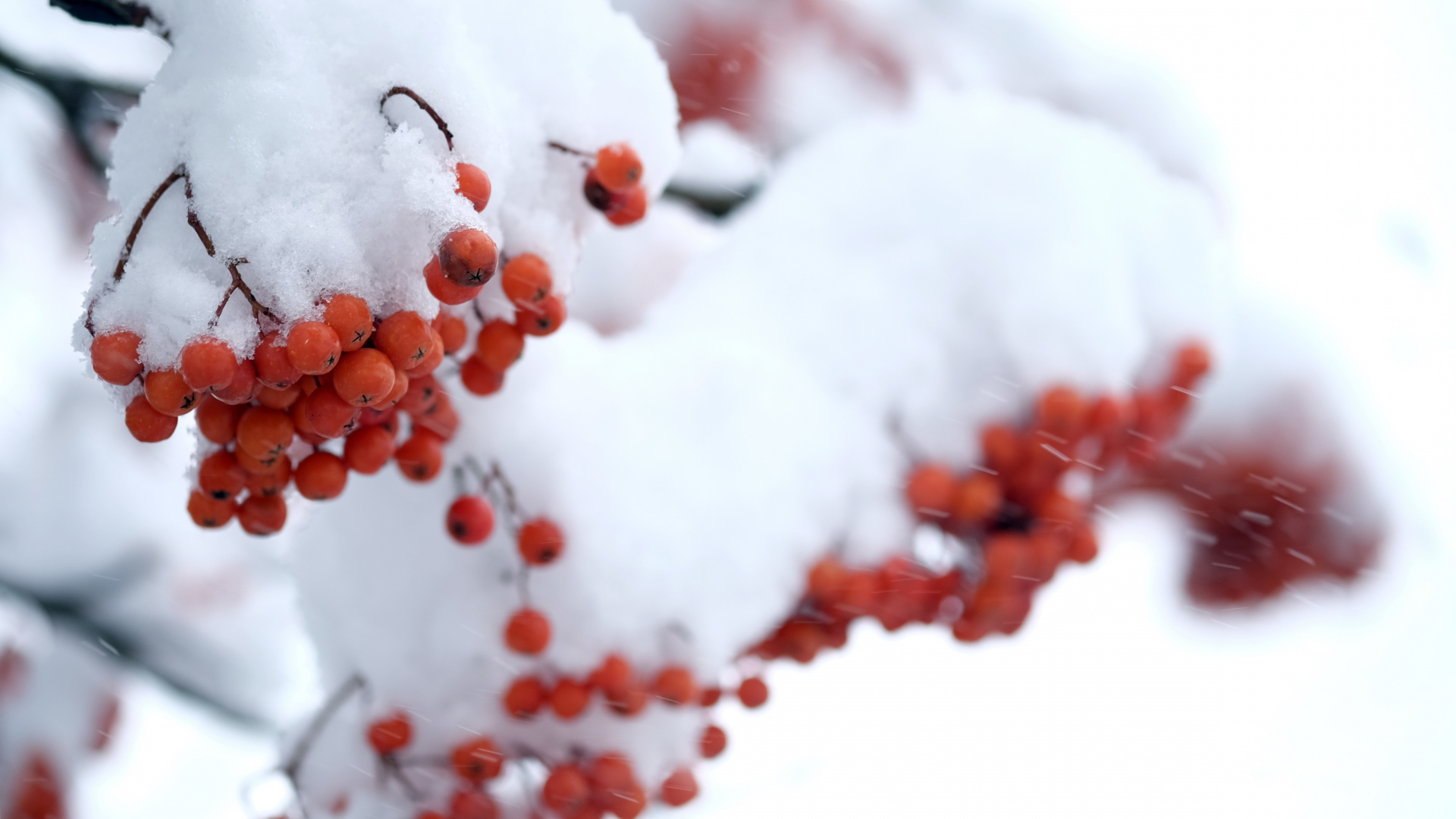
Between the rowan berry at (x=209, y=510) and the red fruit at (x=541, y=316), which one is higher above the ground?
the red fruit at (x=541, y=316)

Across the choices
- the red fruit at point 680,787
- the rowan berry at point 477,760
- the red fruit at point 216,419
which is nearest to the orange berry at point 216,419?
the red fruit at point 216,419

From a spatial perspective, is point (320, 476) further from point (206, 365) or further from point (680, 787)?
point (680, 787)

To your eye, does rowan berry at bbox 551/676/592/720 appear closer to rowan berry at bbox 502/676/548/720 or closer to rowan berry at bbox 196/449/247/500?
rowan berry at bbox 502/676/548/720

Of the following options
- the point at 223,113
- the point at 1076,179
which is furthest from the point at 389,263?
the point at 1076,179

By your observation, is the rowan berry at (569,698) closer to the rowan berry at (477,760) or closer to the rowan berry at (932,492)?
the rowan berry at (477,760)

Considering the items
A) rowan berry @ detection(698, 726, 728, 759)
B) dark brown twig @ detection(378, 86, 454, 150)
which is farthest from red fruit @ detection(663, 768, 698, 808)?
dark brown twig @ detection(378, 86, 454, 150)

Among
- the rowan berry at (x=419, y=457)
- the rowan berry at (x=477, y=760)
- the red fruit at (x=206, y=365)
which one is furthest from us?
the rowan berry at (x=477, y=760)

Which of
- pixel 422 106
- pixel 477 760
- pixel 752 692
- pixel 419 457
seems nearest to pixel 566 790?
pixel 477 760

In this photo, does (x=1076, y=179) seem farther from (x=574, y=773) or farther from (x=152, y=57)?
(x=152, y=57)
